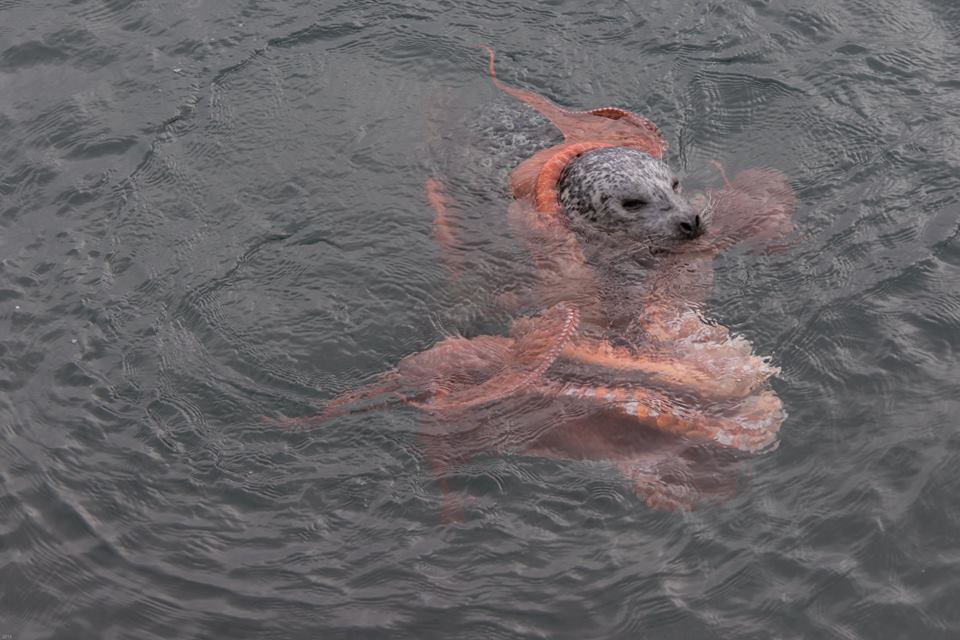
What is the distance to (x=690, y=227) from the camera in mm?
7242

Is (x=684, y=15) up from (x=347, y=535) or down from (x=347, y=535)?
Result: up

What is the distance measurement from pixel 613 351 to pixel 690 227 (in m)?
1.17

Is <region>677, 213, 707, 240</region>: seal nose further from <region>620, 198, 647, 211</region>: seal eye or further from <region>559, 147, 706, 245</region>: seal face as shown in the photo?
<region>620, 198, 647, 211</region>: seal eye

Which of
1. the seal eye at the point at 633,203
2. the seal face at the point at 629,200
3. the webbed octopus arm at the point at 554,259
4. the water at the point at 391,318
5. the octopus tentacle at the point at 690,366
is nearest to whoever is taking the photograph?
the water at the point at 391,318

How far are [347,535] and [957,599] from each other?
3.23m

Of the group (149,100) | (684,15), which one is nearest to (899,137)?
(684,15)

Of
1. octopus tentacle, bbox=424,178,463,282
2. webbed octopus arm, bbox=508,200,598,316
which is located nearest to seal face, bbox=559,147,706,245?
webbed octopus arm, bbox=508,200,598,316

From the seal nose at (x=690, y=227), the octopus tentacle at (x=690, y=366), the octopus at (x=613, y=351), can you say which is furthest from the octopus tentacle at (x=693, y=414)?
the seal nose at (x=690, y=227)

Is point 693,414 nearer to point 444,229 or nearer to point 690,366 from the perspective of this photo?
point 690,366

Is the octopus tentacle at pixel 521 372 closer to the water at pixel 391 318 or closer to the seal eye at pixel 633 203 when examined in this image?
the water at pixel 391 318

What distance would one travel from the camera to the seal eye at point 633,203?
7.45 metres

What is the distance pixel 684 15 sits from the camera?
9945 millimetres

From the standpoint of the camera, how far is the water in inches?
222

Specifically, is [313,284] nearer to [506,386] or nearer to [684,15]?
[506,386]
